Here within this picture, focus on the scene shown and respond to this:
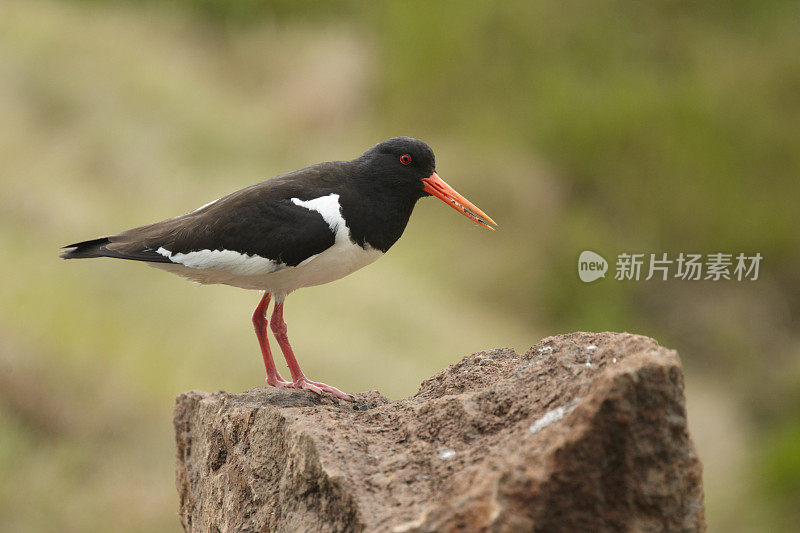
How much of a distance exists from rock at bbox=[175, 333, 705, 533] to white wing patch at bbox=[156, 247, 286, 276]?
67 centimetres

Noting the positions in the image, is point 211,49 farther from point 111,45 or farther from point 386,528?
point 386,528

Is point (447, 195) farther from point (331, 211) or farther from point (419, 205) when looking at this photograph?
point (419, 205)

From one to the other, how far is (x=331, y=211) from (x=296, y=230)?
20 centimetres

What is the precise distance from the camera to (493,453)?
2705 mm

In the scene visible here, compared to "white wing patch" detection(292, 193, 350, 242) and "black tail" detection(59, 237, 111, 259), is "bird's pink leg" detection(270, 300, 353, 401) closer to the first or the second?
"white wing patch" detection(292, 193, 350, 242)

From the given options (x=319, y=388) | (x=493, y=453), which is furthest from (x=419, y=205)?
(x=493, y=453)

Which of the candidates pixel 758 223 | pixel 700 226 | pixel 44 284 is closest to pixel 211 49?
pixel 44 284

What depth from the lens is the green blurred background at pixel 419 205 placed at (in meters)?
7.25

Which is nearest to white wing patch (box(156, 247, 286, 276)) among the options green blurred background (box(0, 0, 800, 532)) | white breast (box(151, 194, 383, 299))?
white breast (box(151, 194, 383, 299))

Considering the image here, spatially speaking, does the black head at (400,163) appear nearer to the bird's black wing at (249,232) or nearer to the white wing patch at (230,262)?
the bird's black wing at (249,232)

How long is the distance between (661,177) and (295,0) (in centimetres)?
750

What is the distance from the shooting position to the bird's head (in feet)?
14.3

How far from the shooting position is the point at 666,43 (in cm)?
1469

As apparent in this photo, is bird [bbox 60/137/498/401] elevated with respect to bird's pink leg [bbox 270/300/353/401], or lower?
elevated
